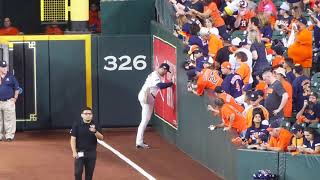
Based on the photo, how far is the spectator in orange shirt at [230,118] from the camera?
1391cm

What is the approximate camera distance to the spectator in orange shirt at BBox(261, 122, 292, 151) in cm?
1261

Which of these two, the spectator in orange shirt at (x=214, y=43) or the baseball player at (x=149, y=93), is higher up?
the spectator in orange shirt at (x=214, y=43)

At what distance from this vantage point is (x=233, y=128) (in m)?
14.1

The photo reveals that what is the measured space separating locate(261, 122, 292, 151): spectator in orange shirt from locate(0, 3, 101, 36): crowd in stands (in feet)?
31.6

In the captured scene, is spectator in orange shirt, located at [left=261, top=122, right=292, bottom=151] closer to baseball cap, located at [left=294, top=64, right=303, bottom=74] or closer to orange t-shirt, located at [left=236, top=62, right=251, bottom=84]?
baseball cap, located at [left=294, top=64, right=303, bottom=74]

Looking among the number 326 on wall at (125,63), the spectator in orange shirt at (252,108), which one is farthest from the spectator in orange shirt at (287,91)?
the number 326 on wall at (125,63)

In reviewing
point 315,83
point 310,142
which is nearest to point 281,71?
point 315,83

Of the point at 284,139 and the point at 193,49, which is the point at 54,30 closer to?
the point at 193,49

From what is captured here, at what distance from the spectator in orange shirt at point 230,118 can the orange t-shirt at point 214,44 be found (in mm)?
2008

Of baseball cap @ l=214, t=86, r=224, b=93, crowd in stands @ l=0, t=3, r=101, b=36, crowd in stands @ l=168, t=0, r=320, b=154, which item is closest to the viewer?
crowd in stands @ l=168, t=0, r=320, b=154

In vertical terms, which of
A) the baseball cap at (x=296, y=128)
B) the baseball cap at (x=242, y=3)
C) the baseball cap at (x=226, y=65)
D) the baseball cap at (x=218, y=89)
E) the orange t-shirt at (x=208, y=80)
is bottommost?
the baseball cap at (x=296, y=128)

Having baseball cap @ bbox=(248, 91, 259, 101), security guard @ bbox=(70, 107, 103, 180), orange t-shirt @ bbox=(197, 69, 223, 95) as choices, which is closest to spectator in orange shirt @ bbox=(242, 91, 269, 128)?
baseball cap @ bbox=(248, 91, 259, 101)

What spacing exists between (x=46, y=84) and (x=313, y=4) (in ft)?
22.0

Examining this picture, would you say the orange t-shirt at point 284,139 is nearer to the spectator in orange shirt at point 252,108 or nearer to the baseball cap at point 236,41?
the spectator in orange shirt at point 252,108
